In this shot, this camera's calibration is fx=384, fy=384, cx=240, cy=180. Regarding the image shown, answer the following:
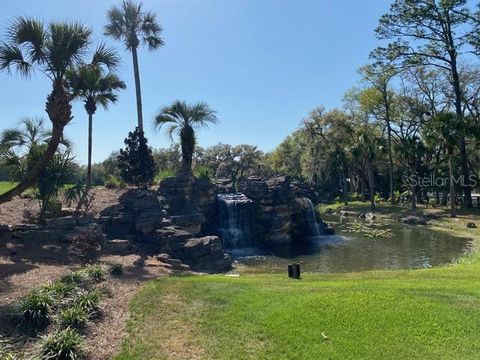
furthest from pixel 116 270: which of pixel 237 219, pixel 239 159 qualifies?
pixel 239 159

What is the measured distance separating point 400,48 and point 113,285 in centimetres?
3095

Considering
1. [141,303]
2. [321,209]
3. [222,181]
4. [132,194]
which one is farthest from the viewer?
[321,209]

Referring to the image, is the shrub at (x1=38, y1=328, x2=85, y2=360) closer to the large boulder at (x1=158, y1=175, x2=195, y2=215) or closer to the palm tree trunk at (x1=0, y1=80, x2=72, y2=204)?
the palm tree trunk at (x1=0, y1=80, x2=72, y2=204)

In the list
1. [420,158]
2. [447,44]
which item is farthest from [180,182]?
[420,158]

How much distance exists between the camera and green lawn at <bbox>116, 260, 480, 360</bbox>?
692 cm

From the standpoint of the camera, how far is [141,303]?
9016mm

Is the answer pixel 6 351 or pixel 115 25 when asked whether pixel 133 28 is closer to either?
pixel 115 25

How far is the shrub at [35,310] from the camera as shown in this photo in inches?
288

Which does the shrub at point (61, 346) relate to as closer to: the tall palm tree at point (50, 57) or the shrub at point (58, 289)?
the shrub at point (58, 289)

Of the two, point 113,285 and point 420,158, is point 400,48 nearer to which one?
point 420,158

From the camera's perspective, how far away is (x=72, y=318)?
294 inches

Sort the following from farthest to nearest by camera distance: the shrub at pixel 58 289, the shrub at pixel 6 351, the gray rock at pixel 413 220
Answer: the gray rock at pixel 413 220 < the shrub at pixel 58 289 < the shrub at pixel 6 351

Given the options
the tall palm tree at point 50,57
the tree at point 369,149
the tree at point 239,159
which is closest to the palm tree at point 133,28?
the tall palm tree at point 50,57

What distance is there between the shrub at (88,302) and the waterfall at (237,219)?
16.1 metres
